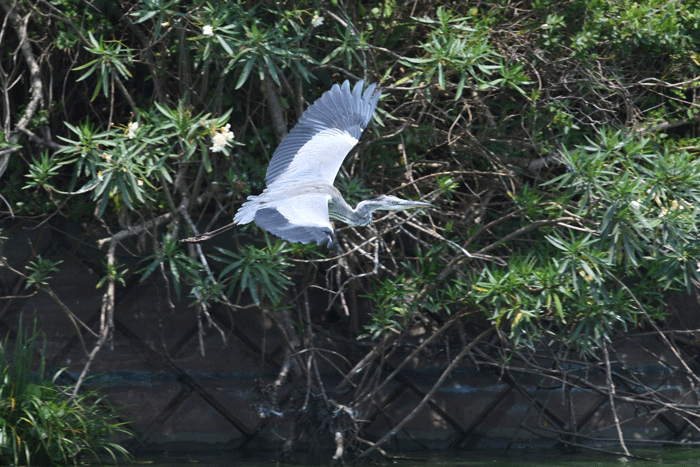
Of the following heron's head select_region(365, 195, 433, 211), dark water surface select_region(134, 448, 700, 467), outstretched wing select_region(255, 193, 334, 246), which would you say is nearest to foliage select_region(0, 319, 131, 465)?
dark water surface select_region(134, 448, 700, 467)

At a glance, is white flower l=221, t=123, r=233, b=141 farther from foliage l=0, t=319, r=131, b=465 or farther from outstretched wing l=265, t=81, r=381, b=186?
foliage l=0, t=319, r=131, b=465

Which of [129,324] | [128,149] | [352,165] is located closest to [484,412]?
[352,165]

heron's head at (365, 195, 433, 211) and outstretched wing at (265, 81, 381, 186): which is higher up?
outstretched wing at (265, 81, 381, 186)

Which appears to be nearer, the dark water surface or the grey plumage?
the grey plumage

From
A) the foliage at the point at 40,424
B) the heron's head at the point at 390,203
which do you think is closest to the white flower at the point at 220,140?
the heron's head at the point at 390,203

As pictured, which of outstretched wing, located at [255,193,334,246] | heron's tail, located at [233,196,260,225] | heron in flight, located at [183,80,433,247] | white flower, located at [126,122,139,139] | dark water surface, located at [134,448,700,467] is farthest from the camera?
dark water surface, located at [134,448,700,467]

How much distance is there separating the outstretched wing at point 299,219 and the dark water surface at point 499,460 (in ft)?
6.26

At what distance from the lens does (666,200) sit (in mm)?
4074

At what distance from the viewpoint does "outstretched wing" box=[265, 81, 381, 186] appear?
157 inches

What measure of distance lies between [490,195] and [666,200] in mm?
1217

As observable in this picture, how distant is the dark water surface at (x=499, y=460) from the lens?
477cm

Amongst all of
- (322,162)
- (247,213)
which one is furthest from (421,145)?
(247,213)

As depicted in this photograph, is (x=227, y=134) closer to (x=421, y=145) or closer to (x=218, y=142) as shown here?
(x=218, y=142)

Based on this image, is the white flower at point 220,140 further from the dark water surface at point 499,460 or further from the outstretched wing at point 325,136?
the dark water surface at point 499,460
